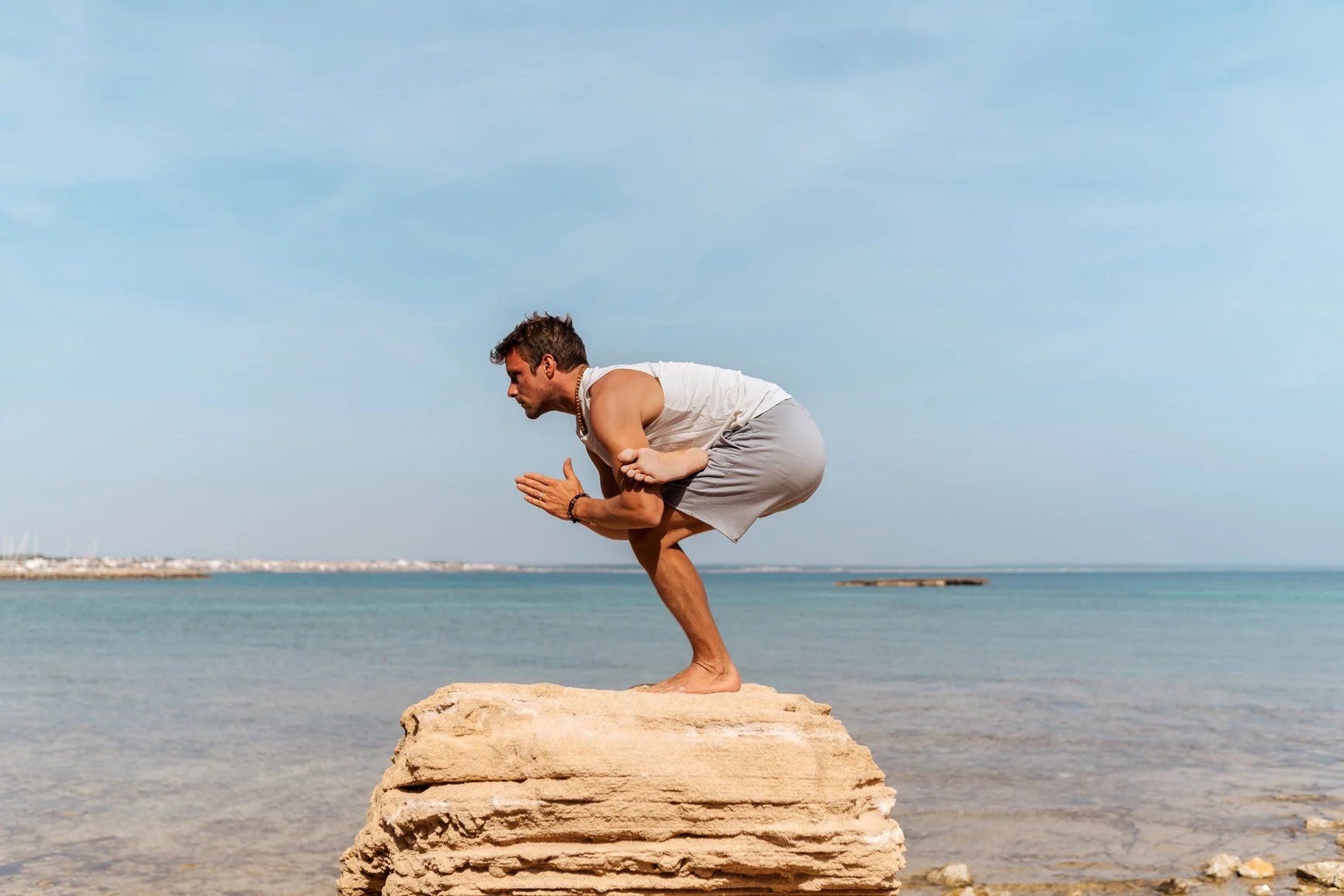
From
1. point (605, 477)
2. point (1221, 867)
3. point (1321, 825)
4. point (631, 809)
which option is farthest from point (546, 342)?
point (1321, 825)

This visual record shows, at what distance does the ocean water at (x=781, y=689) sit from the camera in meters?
7.95

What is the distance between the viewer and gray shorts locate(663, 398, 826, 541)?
15.4 feet

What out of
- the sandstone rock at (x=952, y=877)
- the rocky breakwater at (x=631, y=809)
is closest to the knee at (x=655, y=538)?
the rocky breakwater at (x=631, y=809)

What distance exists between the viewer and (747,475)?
15.4 ft

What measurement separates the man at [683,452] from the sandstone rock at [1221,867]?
4.53 metres

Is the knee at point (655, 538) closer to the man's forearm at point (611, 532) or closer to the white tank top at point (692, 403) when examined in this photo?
the man's forearm at point (611, 532)

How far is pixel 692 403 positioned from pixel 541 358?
676 mm

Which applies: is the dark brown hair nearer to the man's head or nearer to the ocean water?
the man's head

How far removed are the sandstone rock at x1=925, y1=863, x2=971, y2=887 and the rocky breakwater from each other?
3.26 meters

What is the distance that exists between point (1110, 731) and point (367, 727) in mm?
8651

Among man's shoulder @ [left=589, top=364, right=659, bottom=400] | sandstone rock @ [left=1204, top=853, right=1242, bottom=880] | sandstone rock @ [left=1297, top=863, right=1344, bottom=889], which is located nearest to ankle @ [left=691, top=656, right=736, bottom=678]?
man's shoulder @ [left=589, top=364, right=659, bottom=400]

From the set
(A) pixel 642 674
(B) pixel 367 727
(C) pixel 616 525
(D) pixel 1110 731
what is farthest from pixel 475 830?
(A) pixel 642 674

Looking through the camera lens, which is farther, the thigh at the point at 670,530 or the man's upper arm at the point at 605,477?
the man's upper arm at the point at 605,477

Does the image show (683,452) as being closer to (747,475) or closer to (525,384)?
(747,475)
